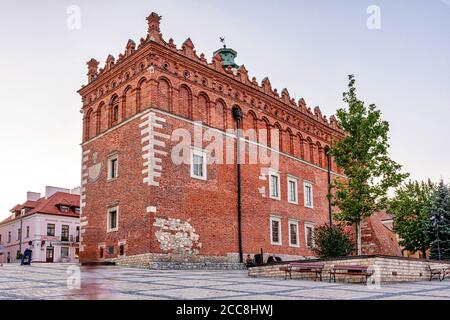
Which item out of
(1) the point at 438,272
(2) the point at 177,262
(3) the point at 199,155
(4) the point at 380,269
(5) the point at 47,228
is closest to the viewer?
(4) the point at 380,269

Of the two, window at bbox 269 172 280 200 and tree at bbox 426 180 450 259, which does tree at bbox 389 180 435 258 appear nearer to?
tree at bbox 426 180 450 259

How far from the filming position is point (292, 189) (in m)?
29.7

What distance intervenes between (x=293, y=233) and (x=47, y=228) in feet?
95.0

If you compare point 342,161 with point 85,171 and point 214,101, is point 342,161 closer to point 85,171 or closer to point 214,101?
point 214,101

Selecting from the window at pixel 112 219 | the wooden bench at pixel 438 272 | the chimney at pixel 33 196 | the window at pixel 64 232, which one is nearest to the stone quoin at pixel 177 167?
the window at pixel 112 219

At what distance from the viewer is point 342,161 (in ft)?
77.1

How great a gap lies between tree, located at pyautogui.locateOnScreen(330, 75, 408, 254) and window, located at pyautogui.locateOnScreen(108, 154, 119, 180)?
10810 mm

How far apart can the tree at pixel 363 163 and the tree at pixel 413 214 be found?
884mm

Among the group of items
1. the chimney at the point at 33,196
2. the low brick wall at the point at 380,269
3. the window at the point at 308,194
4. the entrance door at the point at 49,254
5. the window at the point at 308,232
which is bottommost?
the entrance door at the point at 49,254

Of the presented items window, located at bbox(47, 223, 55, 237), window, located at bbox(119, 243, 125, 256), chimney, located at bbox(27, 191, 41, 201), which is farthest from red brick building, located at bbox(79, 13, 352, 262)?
chimney, located at bbox(27, 191, 41, 201)

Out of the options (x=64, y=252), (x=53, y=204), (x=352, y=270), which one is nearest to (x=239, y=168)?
(x=352, y=270)

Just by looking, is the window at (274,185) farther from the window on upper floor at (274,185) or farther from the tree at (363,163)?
the tree at (363,163)

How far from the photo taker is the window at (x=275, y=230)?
26891 mm

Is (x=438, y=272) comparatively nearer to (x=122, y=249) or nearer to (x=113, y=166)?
(x=122, y=249)
